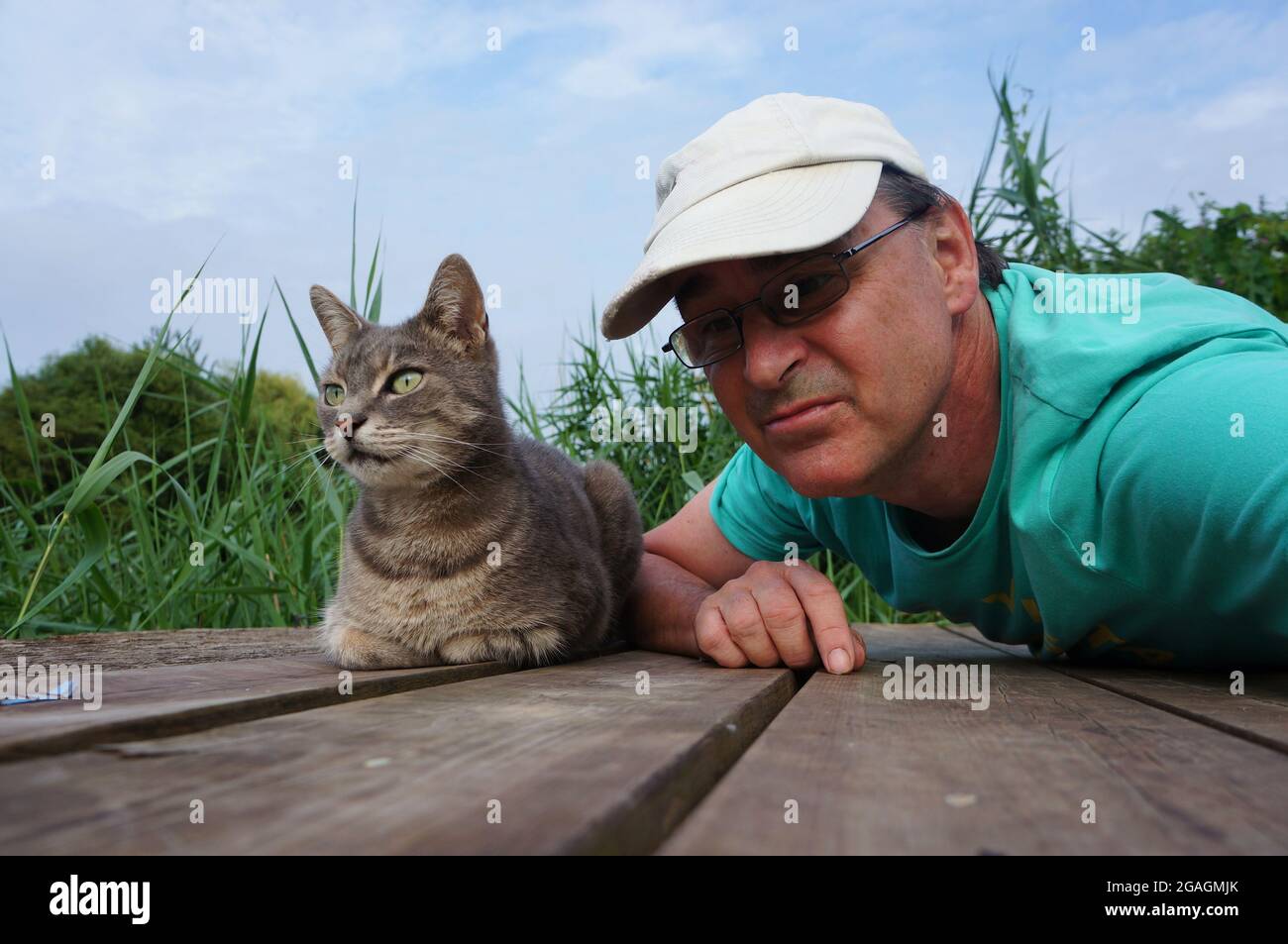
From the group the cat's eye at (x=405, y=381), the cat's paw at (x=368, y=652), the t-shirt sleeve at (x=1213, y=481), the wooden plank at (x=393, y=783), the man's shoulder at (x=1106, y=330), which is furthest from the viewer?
the cat's eye at (x=405, y=381)

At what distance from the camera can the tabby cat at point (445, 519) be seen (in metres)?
2.04

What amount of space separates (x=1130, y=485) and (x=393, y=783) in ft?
4.14

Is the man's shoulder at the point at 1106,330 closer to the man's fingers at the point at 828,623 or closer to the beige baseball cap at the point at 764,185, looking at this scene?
the beige baseball cap at the point at 764,185

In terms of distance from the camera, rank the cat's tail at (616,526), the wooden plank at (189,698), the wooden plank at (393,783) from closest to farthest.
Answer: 1. the wooden plank at (393,783)
2. the wooden plank at (189,698)
3. the cat's tail at (616,526)

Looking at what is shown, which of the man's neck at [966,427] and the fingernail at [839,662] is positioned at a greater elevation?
the man's neck at [966,427]

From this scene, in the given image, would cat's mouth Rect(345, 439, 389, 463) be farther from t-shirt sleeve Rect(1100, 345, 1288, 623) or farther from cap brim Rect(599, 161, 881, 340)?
t-shirt sleeve Rect(1100, 345, 1288, 623)

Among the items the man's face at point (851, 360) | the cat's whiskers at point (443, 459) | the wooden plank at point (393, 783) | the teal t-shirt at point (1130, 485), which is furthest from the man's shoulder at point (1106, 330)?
the cat's whiskers at point (443, 459)

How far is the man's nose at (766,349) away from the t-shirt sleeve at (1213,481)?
577mm

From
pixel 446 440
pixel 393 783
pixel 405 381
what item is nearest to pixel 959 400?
pixel 446 440

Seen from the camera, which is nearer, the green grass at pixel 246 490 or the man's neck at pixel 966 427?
the man's neck at pixel 966 427

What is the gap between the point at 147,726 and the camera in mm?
975

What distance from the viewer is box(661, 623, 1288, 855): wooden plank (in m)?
0.68
